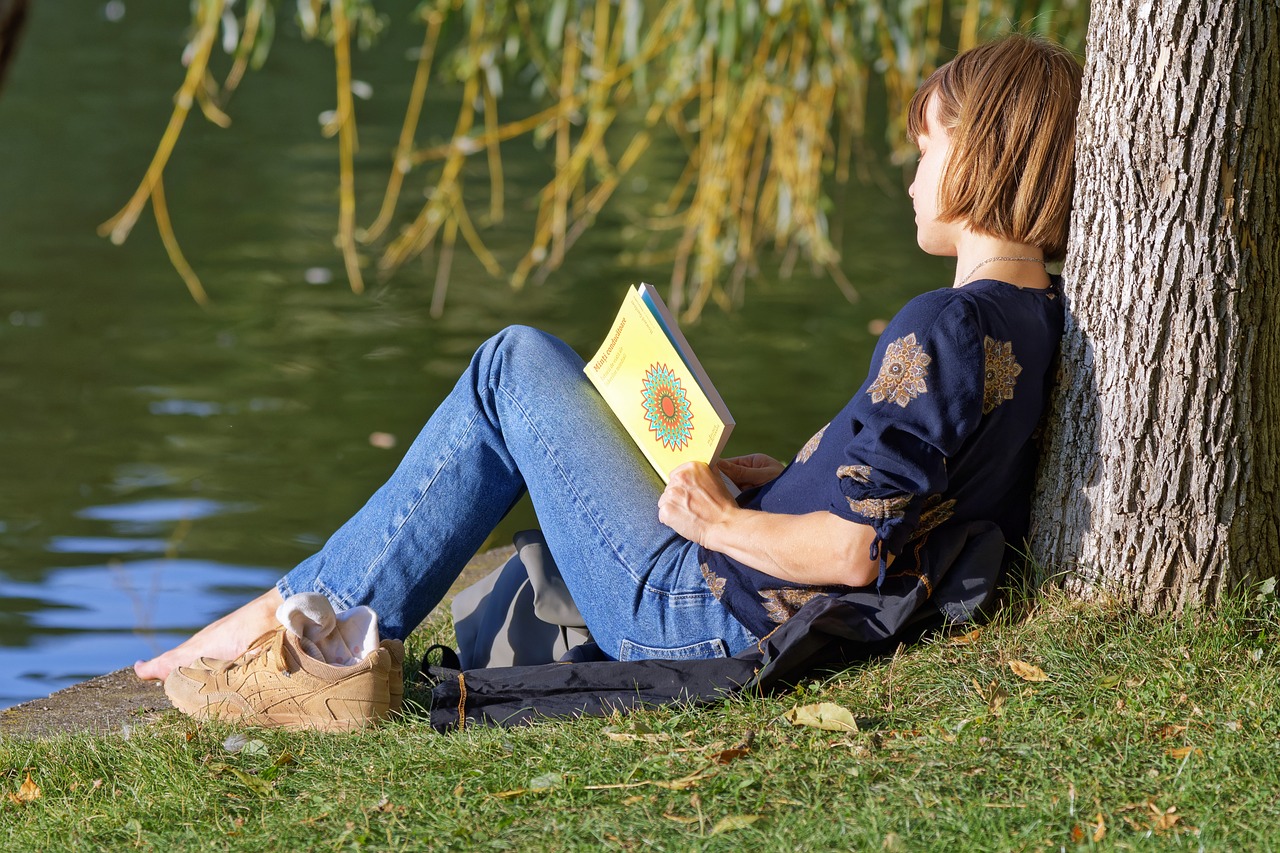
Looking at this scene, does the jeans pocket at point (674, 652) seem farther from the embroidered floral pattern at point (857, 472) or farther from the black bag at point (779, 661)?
the embroidered floral pattern at point (857, 472)

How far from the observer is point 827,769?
242cm

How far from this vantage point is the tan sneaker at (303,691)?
9.39ft

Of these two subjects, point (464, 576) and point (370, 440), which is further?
point (370, 440)

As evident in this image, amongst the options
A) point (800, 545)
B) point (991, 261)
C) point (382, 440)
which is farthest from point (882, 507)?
point (382, 440)

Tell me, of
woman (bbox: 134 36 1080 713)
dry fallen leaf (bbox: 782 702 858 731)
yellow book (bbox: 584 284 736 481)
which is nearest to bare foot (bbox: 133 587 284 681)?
woman (bbox: 134 36 1080 713)

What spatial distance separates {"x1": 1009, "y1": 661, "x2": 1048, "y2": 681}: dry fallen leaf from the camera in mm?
2590

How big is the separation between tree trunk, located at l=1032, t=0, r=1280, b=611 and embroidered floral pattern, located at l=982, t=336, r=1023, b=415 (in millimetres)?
165

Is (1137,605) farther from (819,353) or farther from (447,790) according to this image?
(819,353)

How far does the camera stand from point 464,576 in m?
4.12

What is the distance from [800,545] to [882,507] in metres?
0.17

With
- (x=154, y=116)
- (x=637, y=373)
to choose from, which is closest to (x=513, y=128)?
(x=637, y=373)

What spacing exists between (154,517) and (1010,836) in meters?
3.87

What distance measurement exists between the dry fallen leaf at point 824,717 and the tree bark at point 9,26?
5.18ft

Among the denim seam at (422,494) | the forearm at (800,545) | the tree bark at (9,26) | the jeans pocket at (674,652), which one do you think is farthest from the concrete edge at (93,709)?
the tree bark at (9,26)
